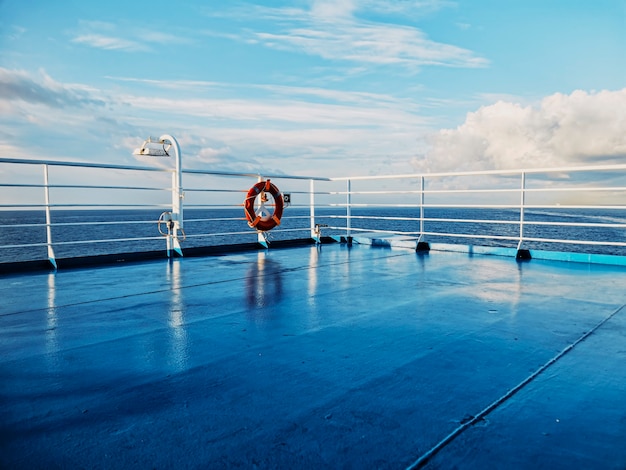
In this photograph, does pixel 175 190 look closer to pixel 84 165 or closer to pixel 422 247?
pixel 84 165

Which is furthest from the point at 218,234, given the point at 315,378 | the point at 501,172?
the point at 315,378

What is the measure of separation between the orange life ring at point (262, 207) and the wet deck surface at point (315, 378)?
2038 mm

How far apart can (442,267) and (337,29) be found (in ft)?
12.7

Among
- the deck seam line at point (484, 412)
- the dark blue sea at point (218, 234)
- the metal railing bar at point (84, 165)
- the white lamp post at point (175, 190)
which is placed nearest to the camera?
the deck seam line at point (484, 412)

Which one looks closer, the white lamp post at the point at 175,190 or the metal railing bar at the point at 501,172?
the metal railing bar at the point at 501,172

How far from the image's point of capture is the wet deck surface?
2.92 ft

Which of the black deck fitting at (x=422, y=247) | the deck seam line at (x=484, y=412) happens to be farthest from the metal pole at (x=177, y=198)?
the deck seam line at (x=484, y=412)

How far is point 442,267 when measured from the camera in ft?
11.3

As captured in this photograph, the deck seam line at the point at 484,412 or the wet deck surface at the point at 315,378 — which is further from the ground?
the deck seam line at the point at 484,412

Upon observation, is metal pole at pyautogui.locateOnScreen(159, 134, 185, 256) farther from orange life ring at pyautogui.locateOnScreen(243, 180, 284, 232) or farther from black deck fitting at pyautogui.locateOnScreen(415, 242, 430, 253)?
black deck fitting at pyautogui.locateOnScreen(415, 242, 430, 253)

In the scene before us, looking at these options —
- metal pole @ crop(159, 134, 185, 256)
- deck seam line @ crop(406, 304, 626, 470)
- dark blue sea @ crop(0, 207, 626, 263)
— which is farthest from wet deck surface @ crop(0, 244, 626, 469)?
metal pole @ crop(159, 134, 185, 256)

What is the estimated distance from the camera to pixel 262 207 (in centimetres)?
467

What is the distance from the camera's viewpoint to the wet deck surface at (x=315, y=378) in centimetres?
89

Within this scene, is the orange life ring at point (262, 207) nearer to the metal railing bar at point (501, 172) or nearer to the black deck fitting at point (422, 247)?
the metal railing bar at point (501, 172)
